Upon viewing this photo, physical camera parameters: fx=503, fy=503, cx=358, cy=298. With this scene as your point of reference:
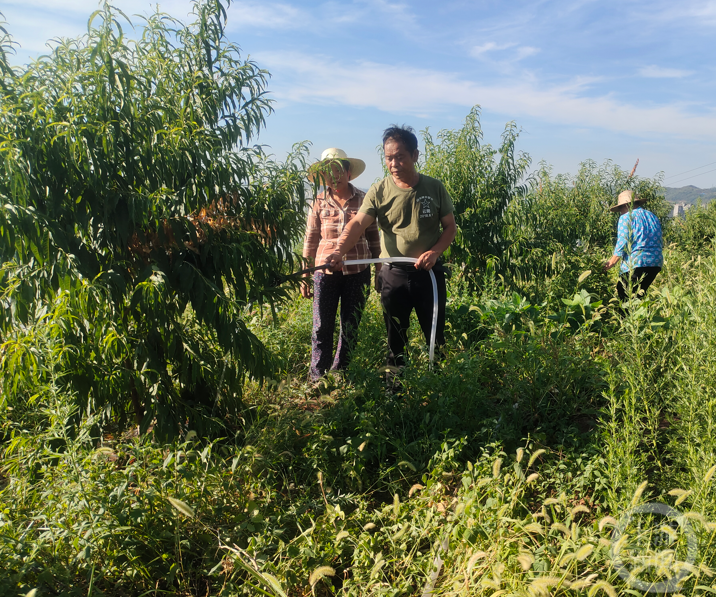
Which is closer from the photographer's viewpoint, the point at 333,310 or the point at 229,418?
the point at 229,418

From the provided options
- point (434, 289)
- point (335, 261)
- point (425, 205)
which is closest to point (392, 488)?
point (434, 289)

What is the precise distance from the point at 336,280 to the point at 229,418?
132 cm

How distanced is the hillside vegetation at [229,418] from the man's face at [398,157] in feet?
2.58

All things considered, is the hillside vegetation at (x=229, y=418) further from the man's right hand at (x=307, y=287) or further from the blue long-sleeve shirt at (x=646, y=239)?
the blue long-sleeve shirt at (x=646, y=239)

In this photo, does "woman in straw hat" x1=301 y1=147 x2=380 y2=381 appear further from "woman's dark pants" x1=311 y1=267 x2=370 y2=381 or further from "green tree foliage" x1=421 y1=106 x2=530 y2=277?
"green tree foliage" x1=421 y1=106 x2=530 y2=277

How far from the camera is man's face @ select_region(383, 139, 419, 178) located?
328 centimetres

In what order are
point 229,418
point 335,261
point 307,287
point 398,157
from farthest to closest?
point 307,287 → point 335,261 → point 398,157 → point 229,418

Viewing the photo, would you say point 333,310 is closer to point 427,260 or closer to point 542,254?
point 427,260

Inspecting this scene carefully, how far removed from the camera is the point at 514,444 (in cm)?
275

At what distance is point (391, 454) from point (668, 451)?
1.45 m

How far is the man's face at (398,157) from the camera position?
3277 mm

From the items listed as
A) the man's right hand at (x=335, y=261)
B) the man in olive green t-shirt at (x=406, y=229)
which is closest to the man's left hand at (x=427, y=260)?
the man in olive green t-shirt at (x=406, y=229)

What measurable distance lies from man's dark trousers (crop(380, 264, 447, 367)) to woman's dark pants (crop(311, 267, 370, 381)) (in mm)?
260

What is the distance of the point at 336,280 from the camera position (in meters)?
3.78
